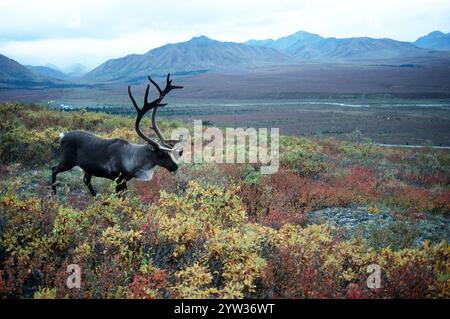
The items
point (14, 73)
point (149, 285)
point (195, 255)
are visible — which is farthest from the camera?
point (14, 73)

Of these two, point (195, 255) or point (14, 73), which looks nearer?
point (195, 255)

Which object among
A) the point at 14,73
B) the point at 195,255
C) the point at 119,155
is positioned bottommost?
A: the point at 195,255

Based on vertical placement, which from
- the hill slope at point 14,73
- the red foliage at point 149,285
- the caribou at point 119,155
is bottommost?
the red foliage at point 149,285

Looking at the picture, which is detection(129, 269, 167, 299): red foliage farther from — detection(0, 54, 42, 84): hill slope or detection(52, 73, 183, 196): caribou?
detection(0, 54, 42, 84): hill slope

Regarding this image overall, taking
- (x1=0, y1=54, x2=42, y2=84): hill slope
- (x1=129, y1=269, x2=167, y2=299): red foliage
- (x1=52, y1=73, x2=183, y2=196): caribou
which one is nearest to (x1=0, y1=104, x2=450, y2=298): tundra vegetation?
(x1=129, y1=269, x2=167, y2=299): red foliage

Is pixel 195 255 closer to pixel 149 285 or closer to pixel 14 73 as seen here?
pixel 149 285

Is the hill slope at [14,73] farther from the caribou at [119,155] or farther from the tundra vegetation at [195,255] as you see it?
the tundra vegetation at [195,255]

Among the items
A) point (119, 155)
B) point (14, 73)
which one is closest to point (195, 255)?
point (119, 155)

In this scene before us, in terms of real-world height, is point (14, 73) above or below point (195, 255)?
above

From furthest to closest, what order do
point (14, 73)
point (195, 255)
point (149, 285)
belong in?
point (14, 73) → point (195, 255) → point (149, 285)

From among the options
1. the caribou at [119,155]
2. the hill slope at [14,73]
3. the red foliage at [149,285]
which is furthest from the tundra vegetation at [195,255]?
the hill slope at [14,73]

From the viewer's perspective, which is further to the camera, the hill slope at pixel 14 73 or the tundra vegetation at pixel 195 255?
the hill slope at pixel 14 73
